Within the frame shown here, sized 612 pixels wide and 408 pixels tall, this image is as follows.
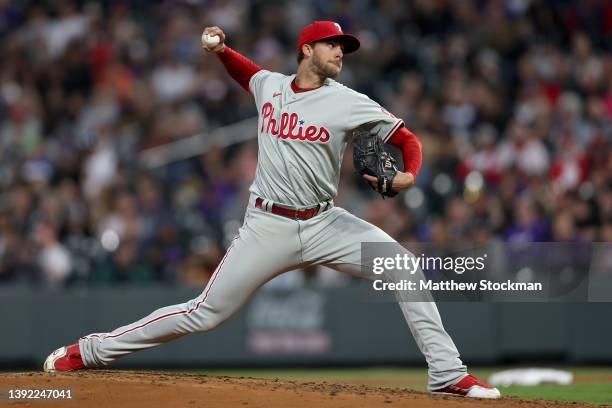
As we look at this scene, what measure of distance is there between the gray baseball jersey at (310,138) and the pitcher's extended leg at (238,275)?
18 cm

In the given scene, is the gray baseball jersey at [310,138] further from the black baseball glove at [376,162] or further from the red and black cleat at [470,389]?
the red and black cleat at [470,389]

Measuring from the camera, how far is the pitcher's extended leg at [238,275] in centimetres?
613

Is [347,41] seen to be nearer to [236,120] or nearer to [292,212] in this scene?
[292,212]

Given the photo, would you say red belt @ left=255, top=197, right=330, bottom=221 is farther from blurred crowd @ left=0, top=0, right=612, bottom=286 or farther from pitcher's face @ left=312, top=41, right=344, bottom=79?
blurred crowd @ left=0, top=0, right=612, bottom=286

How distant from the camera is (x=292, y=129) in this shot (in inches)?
243

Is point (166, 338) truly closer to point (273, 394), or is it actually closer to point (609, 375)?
point (273, 394)

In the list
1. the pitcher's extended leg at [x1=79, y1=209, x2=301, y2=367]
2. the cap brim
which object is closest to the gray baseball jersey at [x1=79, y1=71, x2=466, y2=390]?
the pitcher's extended leg at [x1=79, y1=209, x2=301, y2=367]

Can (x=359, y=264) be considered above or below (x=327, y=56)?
below

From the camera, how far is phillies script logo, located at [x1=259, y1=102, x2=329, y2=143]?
20.1 ft

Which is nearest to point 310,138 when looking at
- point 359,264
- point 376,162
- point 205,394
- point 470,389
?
point 376,162

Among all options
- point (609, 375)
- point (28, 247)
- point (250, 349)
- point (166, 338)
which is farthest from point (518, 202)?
point (166, 338)

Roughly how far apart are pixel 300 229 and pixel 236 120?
746cm

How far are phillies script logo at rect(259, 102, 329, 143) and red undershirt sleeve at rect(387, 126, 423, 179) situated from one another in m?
0.40

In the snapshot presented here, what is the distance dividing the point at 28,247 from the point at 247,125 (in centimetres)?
301
